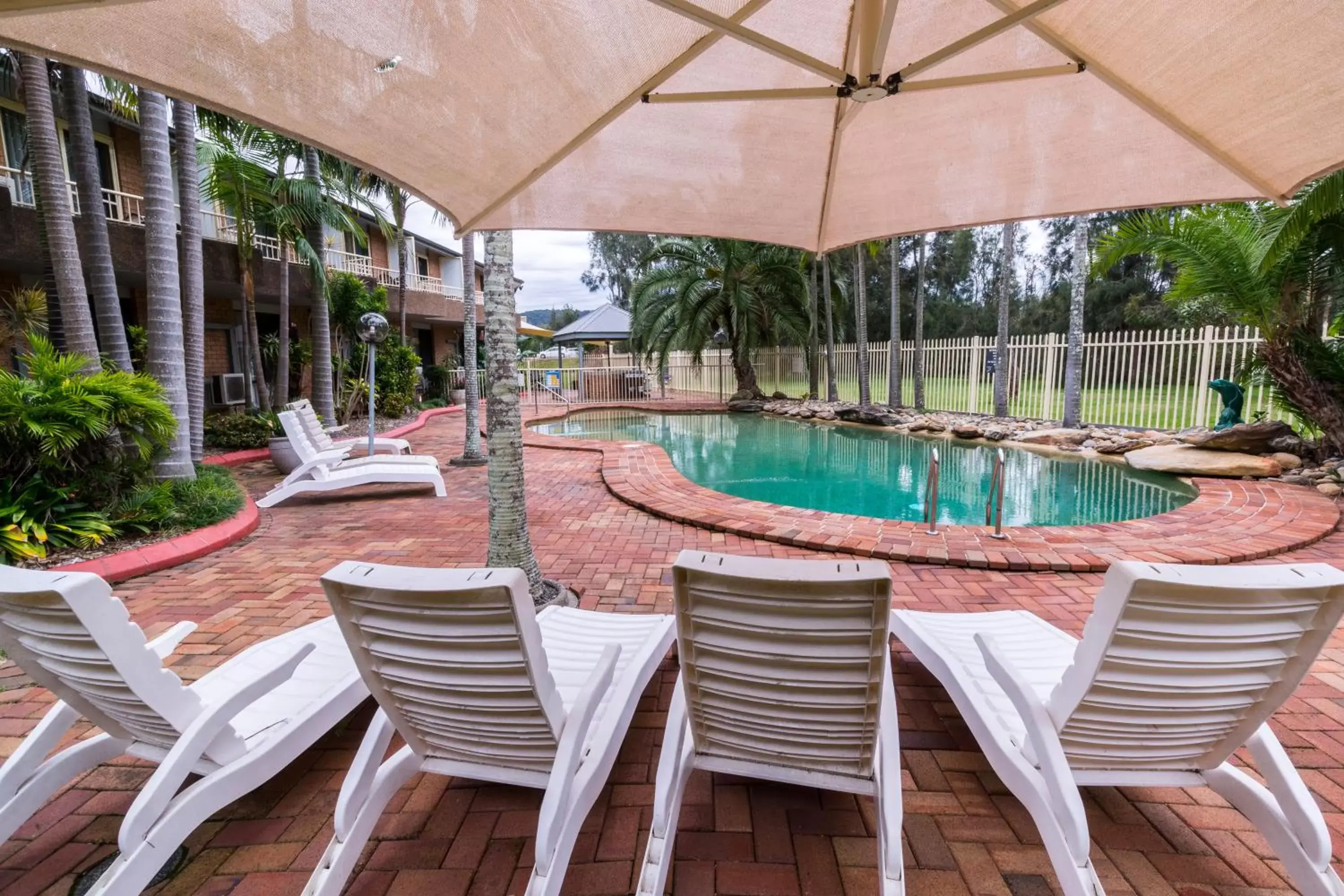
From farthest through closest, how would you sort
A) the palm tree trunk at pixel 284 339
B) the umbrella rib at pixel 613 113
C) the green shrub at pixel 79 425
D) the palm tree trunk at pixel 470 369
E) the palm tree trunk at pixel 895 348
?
the palm tree trunk at pixel 895 348
the palm tree trunk at pixel 284 339
the palm tree trunk at pixel 470 369
the green shrub at pixel 79 425
the umbrella rib at pixel 613 113

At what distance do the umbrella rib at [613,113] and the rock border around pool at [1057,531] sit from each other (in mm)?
2976

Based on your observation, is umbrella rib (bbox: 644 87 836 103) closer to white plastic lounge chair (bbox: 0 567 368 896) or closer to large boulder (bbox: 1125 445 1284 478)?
white plastic lounge chair (bbox: 0 567 368 896)

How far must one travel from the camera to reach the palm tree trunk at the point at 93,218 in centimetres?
548

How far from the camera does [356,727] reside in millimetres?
2400

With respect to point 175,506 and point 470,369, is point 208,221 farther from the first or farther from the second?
point 175,506

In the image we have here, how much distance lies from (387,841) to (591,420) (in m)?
13.9

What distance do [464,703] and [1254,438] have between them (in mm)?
8934

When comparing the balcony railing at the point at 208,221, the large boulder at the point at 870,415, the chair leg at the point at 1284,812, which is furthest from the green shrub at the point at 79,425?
the large boulder at the point at 870,415

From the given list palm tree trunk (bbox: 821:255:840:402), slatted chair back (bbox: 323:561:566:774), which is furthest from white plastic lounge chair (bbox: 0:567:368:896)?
palm tree trunk (bbox: 821:255:840:402)

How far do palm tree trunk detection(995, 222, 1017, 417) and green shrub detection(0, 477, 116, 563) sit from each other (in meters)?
13.5

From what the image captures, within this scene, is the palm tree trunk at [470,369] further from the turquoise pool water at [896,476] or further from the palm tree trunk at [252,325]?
the palm tree trunk at [252,325]

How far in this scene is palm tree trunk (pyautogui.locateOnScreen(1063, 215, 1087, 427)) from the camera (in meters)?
10.8

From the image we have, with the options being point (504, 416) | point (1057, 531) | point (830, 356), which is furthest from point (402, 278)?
point (1057, 531)

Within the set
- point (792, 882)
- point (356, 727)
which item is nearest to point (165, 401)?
point (356, 727)
